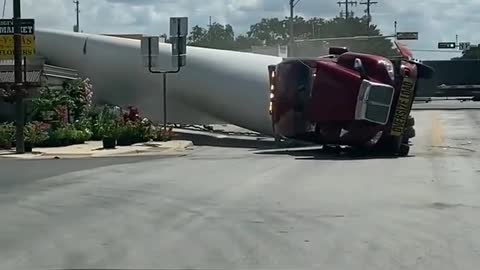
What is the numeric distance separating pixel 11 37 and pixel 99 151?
4.15m

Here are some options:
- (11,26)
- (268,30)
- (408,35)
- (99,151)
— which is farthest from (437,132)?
(268,30)

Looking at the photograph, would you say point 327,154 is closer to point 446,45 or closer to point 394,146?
point 394,146

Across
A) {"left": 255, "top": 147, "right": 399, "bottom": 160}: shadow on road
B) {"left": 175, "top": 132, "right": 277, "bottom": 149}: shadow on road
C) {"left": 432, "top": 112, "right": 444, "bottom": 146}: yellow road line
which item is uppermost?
{"left": 432, "top": 112, "right": 444, "bottom": 146}: yellow road line

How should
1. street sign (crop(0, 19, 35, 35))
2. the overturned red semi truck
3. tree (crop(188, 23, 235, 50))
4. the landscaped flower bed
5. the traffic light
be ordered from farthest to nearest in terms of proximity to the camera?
tree (crop(188, 23, 235, 50)), the traffic light, the landscaped flower bed, street sign (crop(0, 19, 35, 35)), the overturned red semi truck

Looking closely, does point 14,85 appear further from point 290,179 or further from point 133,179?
point 290,179

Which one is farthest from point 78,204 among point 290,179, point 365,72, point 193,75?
point 193,75

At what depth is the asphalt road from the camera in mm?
9664

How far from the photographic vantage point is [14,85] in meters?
27.4

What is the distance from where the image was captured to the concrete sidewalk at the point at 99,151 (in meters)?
26.2

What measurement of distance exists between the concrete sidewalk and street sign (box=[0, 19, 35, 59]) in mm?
2909

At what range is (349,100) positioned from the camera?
2512 centimetres

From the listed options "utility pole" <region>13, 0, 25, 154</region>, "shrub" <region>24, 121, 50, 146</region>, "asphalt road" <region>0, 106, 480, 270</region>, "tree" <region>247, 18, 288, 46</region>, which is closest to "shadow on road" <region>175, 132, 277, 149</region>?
"shrub" <region>24, 121, 50, 146</region>

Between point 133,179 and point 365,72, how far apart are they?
925 cm

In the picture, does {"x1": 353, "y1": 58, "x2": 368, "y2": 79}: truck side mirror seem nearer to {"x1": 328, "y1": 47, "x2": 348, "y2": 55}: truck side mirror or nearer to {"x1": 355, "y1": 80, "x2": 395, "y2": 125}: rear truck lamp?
{"x1": 355, "y1": 80, "x2": 395, "y2": 125}: rear truck lamp
